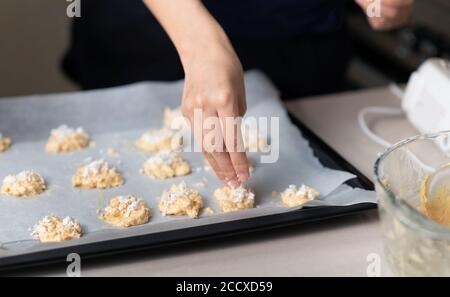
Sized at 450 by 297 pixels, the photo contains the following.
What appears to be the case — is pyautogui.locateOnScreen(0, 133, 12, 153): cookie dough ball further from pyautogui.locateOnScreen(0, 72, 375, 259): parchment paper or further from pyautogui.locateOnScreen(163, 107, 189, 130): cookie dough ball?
pyautogui.locateOnScreen(163, 107, 189, 130): cookie dough ball

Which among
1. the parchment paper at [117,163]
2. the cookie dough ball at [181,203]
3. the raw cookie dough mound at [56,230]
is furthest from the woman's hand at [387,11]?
the raw cookie dough mound at [56,230]

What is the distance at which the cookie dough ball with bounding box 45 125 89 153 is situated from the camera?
114cm

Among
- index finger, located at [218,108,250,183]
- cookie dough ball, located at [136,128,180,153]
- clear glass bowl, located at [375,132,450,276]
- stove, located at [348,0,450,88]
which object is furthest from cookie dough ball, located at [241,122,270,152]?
stove, located at [348,0,450,88]

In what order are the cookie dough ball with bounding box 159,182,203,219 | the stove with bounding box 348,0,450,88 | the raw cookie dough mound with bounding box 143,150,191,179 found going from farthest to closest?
1. the stove with bounding box 348,0,450,88
2. the raw cookie dough mound with bounding box 143,150,191,179
3. the cookie dough ball with bounding box 159,182,203,219

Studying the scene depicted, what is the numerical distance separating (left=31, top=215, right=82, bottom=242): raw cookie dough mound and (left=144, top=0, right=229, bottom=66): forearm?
273 mm

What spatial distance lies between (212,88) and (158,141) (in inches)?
12.1

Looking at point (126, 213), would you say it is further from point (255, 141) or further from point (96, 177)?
point (255, 141)

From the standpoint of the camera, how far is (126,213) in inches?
35.9

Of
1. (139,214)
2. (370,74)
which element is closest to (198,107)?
(139,214)

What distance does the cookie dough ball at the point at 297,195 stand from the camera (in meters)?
0.96

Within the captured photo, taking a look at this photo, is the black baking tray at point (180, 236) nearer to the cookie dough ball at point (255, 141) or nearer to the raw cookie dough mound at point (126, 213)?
→ the raw cookie dough mound at point (126, 213)

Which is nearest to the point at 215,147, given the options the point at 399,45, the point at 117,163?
the point at 117,163

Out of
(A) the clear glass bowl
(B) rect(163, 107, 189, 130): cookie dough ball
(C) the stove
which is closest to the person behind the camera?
(A) the clear glass bowl

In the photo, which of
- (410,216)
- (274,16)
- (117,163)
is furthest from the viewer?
(274,16)
